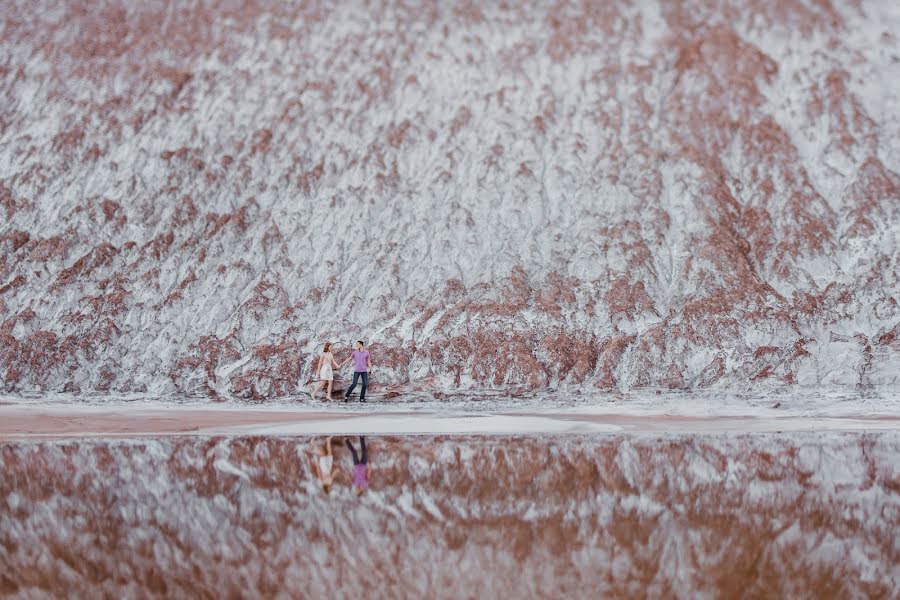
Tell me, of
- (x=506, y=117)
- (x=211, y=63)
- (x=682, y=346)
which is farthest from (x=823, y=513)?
(x=211, y=63)

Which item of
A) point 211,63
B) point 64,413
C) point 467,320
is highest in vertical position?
point 211,63

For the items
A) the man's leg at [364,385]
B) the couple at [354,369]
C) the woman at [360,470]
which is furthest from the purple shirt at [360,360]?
the woman at [360,470]

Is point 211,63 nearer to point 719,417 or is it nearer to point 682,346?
point 682,346

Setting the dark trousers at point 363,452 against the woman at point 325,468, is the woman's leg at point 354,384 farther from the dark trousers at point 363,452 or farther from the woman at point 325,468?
the woman at point 325,468

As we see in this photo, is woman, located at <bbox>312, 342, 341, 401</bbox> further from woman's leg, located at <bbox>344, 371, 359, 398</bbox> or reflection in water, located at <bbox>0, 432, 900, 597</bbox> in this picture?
reflection in water, located at <bbox>0, 432, 900, 597</bbox>

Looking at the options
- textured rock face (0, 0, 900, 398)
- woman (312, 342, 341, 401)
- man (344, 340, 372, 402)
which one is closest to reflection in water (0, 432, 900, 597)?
man (344, 340, 372, 402)

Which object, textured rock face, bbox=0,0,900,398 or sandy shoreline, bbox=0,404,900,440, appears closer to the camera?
sandy shoreline, bbox=0,404,900,440
